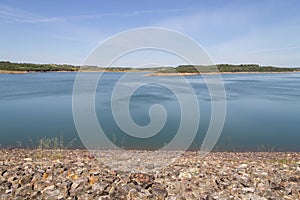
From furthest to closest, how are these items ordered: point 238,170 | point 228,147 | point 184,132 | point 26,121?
point 26,121 → point 184,132 → point 228,147 → point 238,170

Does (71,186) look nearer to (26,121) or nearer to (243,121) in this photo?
(26,121)

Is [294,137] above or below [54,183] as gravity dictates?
below

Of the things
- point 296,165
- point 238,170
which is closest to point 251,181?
point 238,170

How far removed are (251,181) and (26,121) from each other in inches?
551

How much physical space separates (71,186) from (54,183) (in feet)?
1.12

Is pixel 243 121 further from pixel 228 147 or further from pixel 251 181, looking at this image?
pixel 251 181

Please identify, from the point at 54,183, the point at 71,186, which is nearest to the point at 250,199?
the point at 71,186

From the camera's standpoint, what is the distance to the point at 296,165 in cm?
602

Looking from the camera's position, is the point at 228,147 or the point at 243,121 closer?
the point at 228,147

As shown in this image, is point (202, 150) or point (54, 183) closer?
point (54, 183)

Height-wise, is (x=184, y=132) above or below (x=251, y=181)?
below

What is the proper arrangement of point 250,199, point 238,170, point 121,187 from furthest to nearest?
1. point 238,170
2. point 121,187
3. point 250,199

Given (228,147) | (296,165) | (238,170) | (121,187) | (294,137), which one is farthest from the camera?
(294,137)

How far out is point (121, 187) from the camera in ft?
15.3
